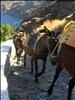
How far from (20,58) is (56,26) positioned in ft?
17.8

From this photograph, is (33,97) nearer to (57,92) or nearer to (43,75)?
(57,92)

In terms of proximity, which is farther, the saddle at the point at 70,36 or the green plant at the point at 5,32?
the green plant at the point at 5,32

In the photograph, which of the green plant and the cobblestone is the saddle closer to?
the cobblestone

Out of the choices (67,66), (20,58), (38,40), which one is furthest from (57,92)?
(20,58)

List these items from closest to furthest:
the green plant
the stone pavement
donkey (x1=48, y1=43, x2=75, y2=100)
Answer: donkey (x1=48, y1=43, x2=75, y2=100), the stone pavement, the green plant

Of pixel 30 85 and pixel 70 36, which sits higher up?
pixel 70 36

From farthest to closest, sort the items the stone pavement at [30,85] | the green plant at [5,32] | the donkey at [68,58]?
1. the green plant at [5,32]
2. the stone pavement at [30,85]
3. the donkey at [68,58]

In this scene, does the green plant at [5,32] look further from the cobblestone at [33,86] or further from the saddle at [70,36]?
the saddle at [70,36]

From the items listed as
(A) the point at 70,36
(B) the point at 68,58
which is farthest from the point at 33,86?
(A) the point at 70,36

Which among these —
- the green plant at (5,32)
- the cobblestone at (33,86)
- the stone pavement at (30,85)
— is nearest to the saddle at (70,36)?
the stone pavement at (30,85)

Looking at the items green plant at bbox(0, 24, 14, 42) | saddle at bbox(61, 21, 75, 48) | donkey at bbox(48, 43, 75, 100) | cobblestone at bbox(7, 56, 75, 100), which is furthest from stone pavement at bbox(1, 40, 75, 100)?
green plant at bbox(0, 24, 14, 42)

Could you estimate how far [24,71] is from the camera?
468 inches

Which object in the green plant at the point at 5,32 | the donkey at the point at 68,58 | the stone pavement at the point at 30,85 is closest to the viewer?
the donkey at the point at 68,58

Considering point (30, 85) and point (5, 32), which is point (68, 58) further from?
point (5, 32)
